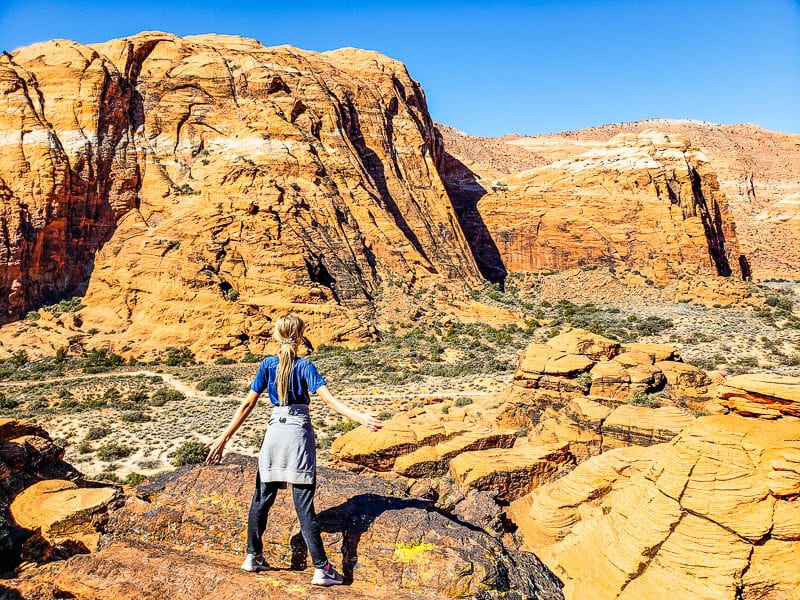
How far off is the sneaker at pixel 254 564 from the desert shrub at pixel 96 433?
52.0ft

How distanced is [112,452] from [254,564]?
13.8 meters

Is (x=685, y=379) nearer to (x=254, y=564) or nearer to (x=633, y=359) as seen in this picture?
(x=633, y=359)

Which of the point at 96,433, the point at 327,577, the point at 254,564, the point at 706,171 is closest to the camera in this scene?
the point at 327,577

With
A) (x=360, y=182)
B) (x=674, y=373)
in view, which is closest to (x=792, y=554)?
(x=674, y=373)

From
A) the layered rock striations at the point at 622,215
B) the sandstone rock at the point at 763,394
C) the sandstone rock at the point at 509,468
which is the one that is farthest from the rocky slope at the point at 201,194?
the sandstone rock at the point at 763,394

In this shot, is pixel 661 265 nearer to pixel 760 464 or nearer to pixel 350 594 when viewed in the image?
pixel 760 464

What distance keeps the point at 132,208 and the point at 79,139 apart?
6572 millimetres

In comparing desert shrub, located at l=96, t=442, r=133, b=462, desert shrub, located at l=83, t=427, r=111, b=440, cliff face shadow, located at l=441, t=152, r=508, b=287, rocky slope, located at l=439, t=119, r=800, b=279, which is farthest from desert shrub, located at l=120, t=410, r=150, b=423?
rocky slope, located at l=439, t=119, r=800, b=279

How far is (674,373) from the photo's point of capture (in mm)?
13453

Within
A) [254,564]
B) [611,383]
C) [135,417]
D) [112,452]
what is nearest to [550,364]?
[611,383]

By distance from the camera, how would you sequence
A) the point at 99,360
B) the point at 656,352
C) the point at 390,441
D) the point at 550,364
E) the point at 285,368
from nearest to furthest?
the point at 285,368
the point at 390,441
the point at 550,364
the point at 656,352
the point at 99,360

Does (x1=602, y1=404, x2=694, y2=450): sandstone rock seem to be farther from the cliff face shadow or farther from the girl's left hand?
the cliff face shadow

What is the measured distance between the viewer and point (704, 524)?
16.8ft

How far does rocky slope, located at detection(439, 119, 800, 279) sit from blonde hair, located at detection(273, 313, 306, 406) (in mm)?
50538
